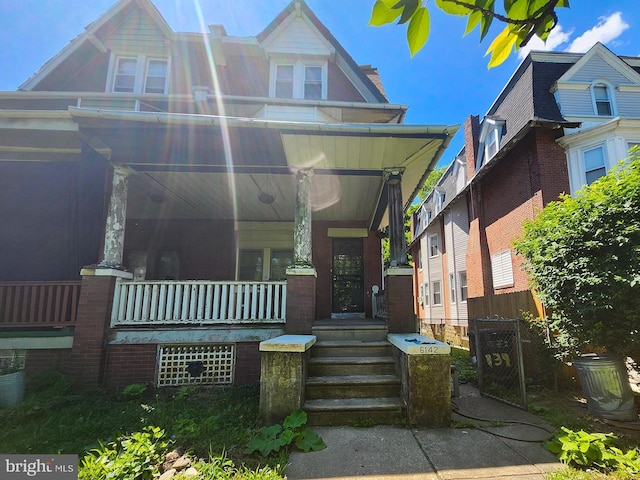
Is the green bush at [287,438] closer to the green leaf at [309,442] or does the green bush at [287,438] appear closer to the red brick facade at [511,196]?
the green leaf at [309,442]

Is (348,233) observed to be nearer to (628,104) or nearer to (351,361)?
(351,361)

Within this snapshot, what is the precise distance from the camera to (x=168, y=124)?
199 inches

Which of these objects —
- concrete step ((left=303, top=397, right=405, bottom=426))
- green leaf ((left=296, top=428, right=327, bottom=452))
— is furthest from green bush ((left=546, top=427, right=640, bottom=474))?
green leaf ((left=296, top=428, right=327, bottom=452))

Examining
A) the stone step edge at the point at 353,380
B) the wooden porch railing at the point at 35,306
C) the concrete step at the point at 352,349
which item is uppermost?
the wooden porch railing at the point at 35,306

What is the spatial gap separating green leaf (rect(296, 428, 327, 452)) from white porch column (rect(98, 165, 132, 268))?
13.8 ft

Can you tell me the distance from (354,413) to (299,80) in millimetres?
7482

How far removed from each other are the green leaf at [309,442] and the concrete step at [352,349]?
5.33 ft

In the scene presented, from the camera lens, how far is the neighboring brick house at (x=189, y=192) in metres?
5.09

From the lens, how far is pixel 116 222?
541cm

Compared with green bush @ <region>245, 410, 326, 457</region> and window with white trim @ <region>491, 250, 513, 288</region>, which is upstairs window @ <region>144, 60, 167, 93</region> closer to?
green bush @ <region>245, 410, 326, 457</region>

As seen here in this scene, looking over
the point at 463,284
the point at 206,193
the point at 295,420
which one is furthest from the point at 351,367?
the point at 463,284

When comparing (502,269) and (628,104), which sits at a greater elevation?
(628,104)

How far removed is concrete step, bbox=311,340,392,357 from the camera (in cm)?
485

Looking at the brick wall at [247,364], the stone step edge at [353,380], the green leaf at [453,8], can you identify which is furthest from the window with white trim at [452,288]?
the green leaf at [453,8]
